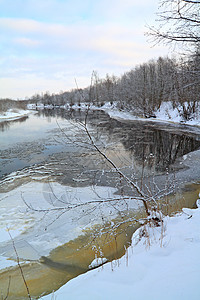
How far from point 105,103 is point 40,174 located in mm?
49267

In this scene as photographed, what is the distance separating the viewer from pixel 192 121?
2000 cm

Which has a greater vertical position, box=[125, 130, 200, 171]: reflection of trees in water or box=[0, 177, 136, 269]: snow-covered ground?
box=[125, 130, 200, 171]: reflection of trees in water

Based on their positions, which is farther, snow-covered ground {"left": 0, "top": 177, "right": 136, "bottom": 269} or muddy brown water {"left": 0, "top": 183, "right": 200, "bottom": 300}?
snow-covered ground {"left": 0, "top": 177, "right": 136, "bottom": 269}

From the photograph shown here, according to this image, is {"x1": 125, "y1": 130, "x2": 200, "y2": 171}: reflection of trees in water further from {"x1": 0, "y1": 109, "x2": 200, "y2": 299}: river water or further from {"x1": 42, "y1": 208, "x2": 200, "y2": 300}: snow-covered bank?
{"x1": 42, "y1": 208, "x2": 200, "y2": 300}: snow-covered bank

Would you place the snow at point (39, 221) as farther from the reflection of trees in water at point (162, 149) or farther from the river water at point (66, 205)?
the reflection of trees in water at point (162, 149)

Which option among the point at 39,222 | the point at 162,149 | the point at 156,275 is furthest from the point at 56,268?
the point at 162,149

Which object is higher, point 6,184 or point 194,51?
point 194,51

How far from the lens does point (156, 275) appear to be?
202cm

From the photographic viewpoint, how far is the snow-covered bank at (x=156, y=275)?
1745 mm

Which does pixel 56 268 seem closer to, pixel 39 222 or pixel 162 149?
pixel 39 222

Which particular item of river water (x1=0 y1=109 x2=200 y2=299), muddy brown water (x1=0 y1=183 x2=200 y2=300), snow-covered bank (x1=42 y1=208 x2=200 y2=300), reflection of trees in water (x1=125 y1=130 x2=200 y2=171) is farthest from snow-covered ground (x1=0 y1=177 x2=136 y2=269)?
reflection of trees in water (x1=125 y1=130 x2=200 y2=171)

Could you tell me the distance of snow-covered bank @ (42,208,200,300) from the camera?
1745 millimetres

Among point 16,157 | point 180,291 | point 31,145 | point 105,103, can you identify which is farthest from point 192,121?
point 105,103

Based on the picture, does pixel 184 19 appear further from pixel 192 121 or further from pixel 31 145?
pixel 192 121
